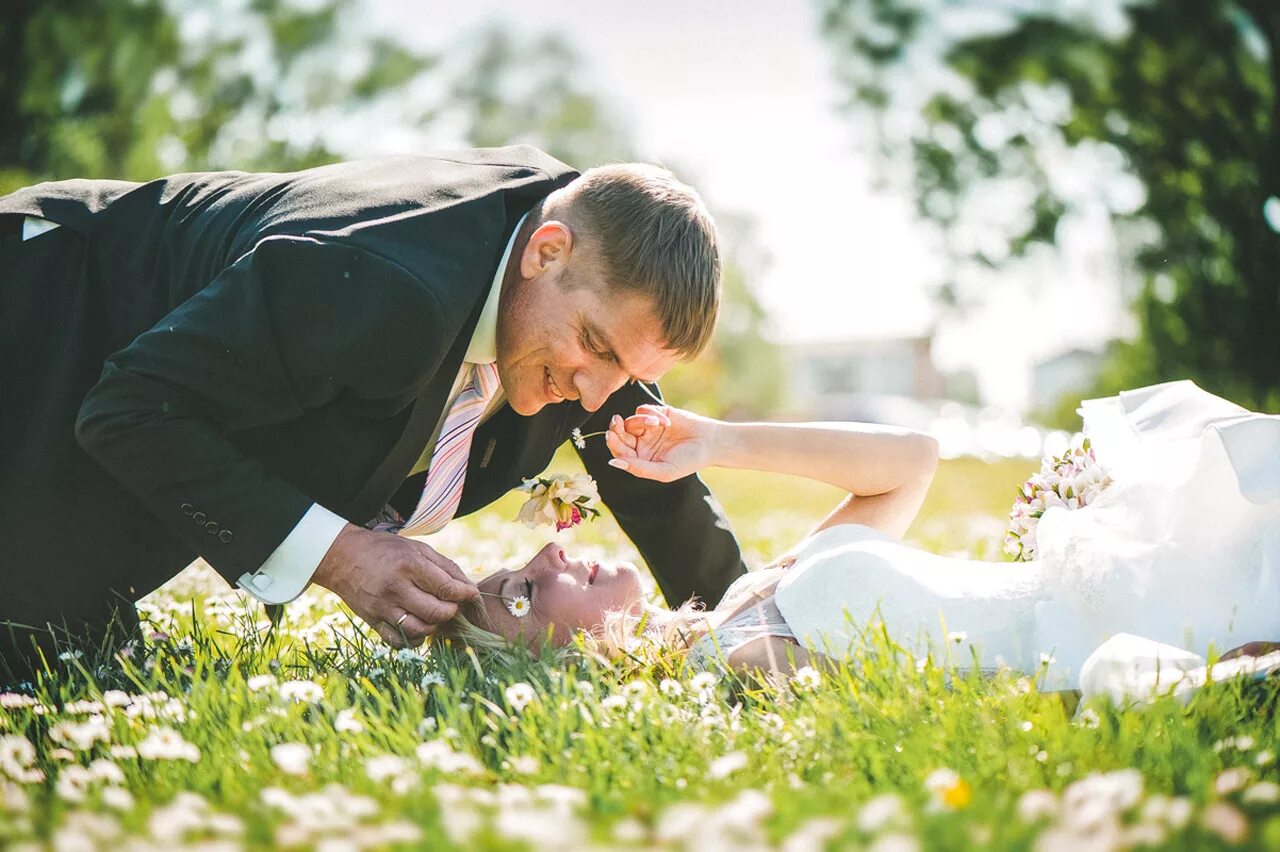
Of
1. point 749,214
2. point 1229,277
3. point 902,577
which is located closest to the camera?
point 902,577

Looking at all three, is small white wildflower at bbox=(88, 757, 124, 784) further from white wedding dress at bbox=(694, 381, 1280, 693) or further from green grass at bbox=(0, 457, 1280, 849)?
white wedding dress at bbox=(694, 381, 1280, 693)

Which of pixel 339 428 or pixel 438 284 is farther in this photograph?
pixel 339 428

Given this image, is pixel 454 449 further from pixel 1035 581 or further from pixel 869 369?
pixel 869 369

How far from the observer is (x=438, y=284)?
10.9 ft

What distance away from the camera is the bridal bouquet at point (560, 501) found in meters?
4.29

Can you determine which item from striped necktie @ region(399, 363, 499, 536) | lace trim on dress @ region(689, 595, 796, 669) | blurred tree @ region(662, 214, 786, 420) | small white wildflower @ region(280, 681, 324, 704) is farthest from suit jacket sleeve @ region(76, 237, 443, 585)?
blurred tree @ region(662, 214, 786, 420)

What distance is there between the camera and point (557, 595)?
3.88 meters

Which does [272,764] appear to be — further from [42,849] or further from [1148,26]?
[1148,26]

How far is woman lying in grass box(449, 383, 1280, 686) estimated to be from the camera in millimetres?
3270

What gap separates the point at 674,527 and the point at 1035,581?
5.70 ft

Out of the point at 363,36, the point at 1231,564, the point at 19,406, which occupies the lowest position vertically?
the point at 1231,564

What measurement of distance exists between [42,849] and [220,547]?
62.4 inches

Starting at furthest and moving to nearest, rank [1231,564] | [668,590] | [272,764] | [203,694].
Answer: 1. [668,590]
2. [1231,564]
3. [203,694]
4. [272,764]

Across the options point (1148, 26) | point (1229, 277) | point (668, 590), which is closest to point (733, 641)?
point (668, 590)
